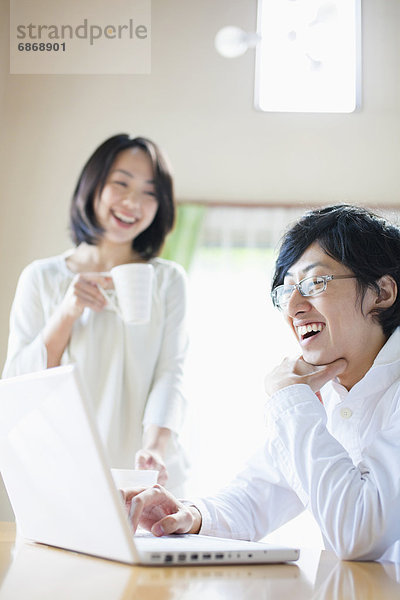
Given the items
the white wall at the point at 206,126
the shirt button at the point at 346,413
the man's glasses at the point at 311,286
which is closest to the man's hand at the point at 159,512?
the shirt button at the point at 346,413

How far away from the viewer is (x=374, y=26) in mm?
3689

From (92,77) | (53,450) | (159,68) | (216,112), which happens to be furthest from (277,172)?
(53,450)

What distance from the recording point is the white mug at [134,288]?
177cm

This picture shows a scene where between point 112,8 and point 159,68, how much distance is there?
0.45m

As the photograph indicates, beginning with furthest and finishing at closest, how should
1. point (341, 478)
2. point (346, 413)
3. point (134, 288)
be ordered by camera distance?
point (134, 288) → point (346, 413) → point (341, 478)

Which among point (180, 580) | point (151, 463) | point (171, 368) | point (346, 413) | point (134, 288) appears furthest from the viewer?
point (171, 368)

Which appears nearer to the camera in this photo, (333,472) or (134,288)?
(333,472)

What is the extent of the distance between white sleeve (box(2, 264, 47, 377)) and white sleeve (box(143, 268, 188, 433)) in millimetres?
308

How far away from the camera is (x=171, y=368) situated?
1927mm

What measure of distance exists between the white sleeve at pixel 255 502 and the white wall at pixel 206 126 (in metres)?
2.53

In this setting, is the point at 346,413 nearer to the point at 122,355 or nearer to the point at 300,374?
the point at 300,374

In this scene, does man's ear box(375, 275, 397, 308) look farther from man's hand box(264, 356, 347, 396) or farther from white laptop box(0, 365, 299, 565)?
white laptop box(0, 365, 299, 565)

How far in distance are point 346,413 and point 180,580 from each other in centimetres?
55

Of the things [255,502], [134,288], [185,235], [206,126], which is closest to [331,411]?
[255,502]
